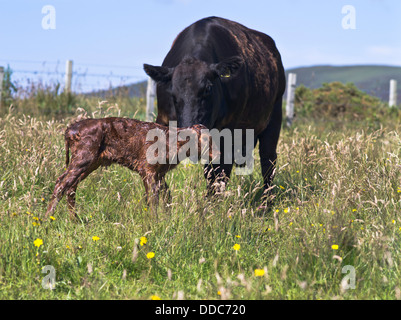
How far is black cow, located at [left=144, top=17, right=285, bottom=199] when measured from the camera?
472 cm

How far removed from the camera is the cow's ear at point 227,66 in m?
4.90

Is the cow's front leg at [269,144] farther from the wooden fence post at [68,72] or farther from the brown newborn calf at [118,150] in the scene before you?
the wooden fence post at [68,72]

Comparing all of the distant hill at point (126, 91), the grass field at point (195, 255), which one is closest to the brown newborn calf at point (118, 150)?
the grass field at point (195, 255)

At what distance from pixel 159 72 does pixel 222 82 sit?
2.32 feet

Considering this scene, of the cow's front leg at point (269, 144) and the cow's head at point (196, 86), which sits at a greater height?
the cow's head at point (196, 86)

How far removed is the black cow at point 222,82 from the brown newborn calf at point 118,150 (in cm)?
33

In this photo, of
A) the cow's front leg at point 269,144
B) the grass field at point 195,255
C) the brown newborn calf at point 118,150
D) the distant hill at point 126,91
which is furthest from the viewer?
the distant hill at point 126,91

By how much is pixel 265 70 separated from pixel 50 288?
13.6 feet

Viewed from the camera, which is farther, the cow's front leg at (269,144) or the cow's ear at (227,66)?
the cow's front leg at (269,144)

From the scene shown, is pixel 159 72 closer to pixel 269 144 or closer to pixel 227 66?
pixel 227 66

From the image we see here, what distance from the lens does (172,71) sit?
489 cm

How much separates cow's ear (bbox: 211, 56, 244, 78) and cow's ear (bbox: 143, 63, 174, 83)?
17.3 inches

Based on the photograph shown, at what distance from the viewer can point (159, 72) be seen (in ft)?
16.0
